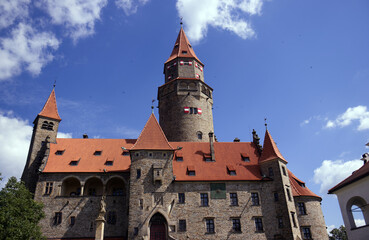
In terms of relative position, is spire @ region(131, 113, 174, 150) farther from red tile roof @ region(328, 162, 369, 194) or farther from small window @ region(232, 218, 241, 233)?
red tile roof @ region(328, 162, 369, 194)

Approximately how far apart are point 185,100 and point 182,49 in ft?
34.7

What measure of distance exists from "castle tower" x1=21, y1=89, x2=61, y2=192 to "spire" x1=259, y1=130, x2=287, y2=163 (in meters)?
24.5

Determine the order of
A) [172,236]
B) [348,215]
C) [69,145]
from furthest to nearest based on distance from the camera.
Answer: [69,145] < [172,236] < [348,215]

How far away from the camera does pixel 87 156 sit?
35.5 m

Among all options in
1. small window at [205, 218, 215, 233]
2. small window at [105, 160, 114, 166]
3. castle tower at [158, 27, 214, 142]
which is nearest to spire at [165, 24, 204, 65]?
castle tower at [158, 27, 214, 142]

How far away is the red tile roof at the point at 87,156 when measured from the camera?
3350cm

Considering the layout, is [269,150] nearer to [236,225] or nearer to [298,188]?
[298,188]

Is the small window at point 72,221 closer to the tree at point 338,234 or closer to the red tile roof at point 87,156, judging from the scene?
the red tile roof at point 87,156

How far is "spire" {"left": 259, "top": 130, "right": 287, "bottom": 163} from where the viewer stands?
33.5 meters

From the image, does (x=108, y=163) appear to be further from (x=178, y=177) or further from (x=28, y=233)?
(x=28, y=233)

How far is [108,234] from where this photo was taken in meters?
30.7

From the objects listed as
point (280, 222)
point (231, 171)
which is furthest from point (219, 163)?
point (280, 222)

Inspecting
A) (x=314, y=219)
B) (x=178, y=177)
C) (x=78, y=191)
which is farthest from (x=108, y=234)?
(x=314, y=219)

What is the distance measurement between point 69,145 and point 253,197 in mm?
22104
